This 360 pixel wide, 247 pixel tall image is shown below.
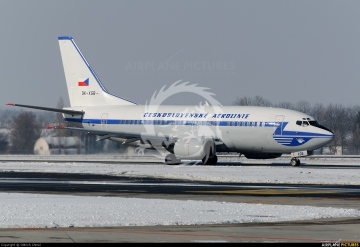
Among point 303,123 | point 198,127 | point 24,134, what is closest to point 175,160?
point 198,127

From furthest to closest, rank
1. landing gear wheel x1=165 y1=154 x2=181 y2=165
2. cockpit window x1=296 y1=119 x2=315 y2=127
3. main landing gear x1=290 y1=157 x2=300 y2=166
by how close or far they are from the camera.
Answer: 1. landing gear wheel x1=165 y1=154 x2=181 y2=165
2. cockpit window x1=296 y1=119 x2=315 y2=127
3. main landing gear x1=290 y1=157 x2=300 y2=166

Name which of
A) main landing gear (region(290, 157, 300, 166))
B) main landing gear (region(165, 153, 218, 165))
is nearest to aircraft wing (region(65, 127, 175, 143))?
main landing gear (region(165, 153, 218, 165))

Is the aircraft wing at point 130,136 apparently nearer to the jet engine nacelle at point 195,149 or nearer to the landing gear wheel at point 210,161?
the jet engine nacelle at point 195,149

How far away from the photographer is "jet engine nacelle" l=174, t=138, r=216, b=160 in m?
61.2

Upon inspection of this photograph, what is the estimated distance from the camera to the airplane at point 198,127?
6038 cm

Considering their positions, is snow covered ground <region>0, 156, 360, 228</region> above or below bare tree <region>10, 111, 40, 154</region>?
above

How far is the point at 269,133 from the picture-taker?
60.7m

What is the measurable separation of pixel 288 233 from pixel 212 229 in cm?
185

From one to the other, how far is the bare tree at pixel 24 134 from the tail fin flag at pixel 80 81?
3313 centimetres

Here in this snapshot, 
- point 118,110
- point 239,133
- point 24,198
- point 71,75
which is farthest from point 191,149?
point 24,198

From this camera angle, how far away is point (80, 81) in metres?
71.6

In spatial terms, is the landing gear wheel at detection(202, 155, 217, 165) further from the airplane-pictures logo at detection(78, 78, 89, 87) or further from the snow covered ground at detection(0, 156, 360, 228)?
the snow covered ground at detection(0, 156, 360, 228)

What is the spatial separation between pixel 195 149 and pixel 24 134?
48835 mm

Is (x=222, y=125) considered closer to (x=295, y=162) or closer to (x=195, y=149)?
(x=195, y=149)
